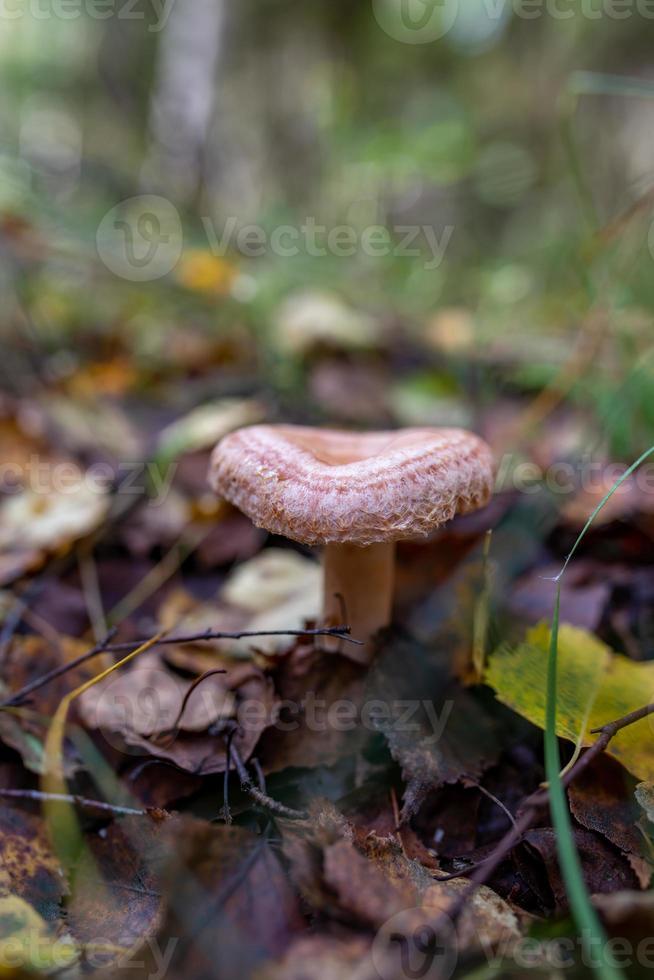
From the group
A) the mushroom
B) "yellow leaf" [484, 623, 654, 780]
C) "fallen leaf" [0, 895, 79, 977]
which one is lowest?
"fallen leaf" [0, 895, 79, 977]

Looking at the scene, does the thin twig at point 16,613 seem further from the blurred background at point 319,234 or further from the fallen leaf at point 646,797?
the fallen leaf at point 646,797

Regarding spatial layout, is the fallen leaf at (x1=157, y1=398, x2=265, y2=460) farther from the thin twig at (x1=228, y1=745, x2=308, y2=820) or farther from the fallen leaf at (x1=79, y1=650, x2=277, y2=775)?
the thin twig at (x1=228, y1=745, x2=308, y2=820)

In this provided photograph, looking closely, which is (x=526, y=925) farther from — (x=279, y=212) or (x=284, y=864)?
(x=279, y=212)

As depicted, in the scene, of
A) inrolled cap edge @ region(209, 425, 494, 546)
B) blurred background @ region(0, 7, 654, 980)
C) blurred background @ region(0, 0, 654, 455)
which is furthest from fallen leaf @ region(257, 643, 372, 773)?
blurred background @ region(0, 0, 654, 455)

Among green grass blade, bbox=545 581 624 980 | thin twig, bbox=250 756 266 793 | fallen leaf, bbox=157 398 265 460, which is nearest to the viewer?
green grass blade, bbox=545 581 624 980

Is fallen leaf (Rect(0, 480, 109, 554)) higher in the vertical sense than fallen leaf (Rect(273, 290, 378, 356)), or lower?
lower

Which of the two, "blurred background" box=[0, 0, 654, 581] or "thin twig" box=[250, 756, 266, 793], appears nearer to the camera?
"thin twig" box=[250, 756, 266, 793]
